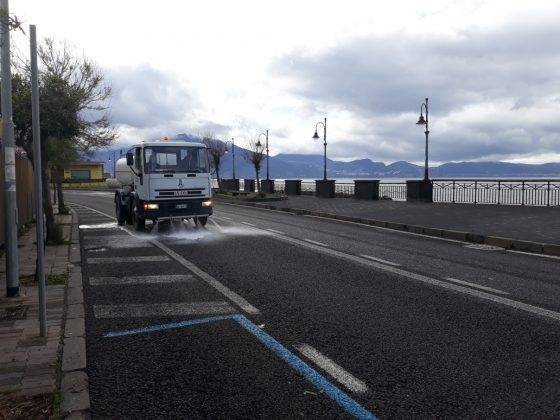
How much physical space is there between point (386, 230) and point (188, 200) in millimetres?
6243

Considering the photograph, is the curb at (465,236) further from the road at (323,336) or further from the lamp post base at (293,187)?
the lamp post base at (293,187)

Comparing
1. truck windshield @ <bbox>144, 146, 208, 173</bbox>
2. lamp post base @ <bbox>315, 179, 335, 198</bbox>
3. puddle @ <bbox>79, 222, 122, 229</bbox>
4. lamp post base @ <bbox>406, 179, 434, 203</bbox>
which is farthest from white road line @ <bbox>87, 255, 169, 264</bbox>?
lamp post base @ <bbox>315, 179, 335, 198</bbox>

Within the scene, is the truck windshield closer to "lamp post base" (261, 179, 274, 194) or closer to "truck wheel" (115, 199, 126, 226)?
"truck wheel" (115, 199, 126, 226)

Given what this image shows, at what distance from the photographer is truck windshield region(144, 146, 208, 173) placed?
15.5m

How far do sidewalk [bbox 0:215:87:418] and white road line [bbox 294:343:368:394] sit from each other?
2110 mm

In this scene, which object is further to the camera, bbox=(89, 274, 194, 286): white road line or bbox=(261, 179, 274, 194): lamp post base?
bbox=(261, 179, 274, 194): lamp post base

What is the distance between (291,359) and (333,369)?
0.43 meters

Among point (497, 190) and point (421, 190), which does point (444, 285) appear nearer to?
point (421, 190)

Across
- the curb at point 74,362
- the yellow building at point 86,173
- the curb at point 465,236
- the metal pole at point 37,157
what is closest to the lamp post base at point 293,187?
the curb at point 465,236

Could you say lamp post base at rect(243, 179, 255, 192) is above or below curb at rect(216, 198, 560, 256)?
above

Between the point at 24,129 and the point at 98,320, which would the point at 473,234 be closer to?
the point at 98,320

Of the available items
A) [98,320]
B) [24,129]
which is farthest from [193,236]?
[98,320]

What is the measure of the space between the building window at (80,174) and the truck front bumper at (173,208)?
8203cm

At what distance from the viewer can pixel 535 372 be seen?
4.38 metres
